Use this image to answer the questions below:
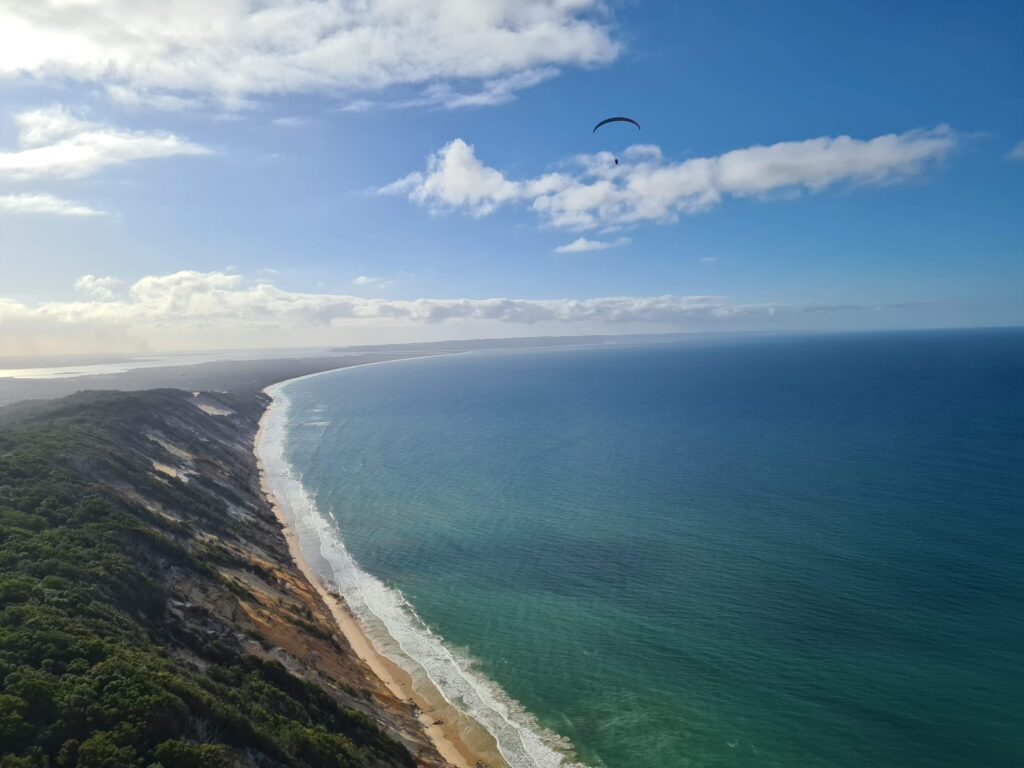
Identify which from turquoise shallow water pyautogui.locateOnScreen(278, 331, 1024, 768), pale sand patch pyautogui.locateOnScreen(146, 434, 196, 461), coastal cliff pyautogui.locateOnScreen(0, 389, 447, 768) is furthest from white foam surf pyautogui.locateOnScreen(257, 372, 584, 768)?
pale sand patch pyautogui.locateOnScreen(146, 434, 196, 461)

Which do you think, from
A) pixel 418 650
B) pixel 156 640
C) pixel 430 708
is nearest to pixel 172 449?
pixel 418 650

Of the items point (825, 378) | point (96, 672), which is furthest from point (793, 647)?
point (825, 378)

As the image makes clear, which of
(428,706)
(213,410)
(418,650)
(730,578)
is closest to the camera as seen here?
(428,706)

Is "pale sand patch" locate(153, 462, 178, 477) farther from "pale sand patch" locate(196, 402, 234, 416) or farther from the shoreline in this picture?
"pale sand patch" locate(196, 402, 234, 416)

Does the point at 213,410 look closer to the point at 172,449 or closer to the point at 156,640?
the point at 172,449

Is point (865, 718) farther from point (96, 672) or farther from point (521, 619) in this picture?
point (96, 672)

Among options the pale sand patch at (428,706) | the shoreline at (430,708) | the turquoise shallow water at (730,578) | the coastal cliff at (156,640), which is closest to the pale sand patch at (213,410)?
the turquoise shallow water at (730,578)
